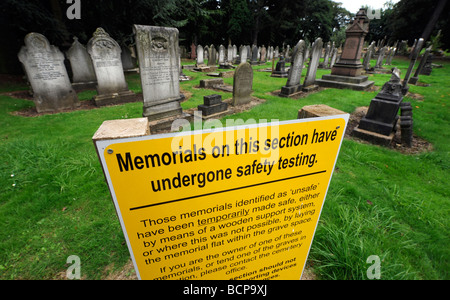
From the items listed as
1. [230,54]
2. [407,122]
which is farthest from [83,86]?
[230,54]

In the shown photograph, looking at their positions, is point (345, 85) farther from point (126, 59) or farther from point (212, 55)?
point (126, 59)

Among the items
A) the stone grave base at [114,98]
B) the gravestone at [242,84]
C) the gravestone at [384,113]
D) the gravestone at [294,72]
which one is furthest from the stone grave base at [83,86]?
the gravestone at [384,113]

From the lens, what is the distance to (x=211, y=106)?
6.00 m

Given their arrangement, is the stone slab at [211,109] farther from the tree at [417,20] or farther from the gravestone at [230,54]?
the tree at [417,20]

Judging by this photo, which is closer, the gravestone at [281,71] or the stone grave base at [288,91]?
the stone grave base at [288,91]

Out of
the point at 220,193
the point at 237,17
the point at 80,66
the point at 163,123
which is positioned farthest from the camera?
the point at 237,17

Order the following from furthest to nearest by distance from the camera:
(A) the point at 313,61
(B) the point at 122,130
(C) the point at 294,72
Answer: (A) the point at 313,61
(C) the point at 294,72
(B) the point at 122,130

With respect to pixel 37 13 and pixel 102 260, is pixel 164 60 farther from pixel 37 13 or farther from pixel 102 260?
pixel 37 13

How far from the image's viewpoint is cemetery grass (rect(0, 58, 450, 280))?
6.73 feet

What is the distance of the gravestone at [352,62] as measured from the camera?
367 inches

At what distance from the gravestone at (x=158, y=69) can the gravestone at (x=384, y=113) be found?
5051mm

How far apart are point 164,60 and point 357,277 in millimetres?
5717

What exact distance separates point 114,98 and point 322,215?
7.59 m
